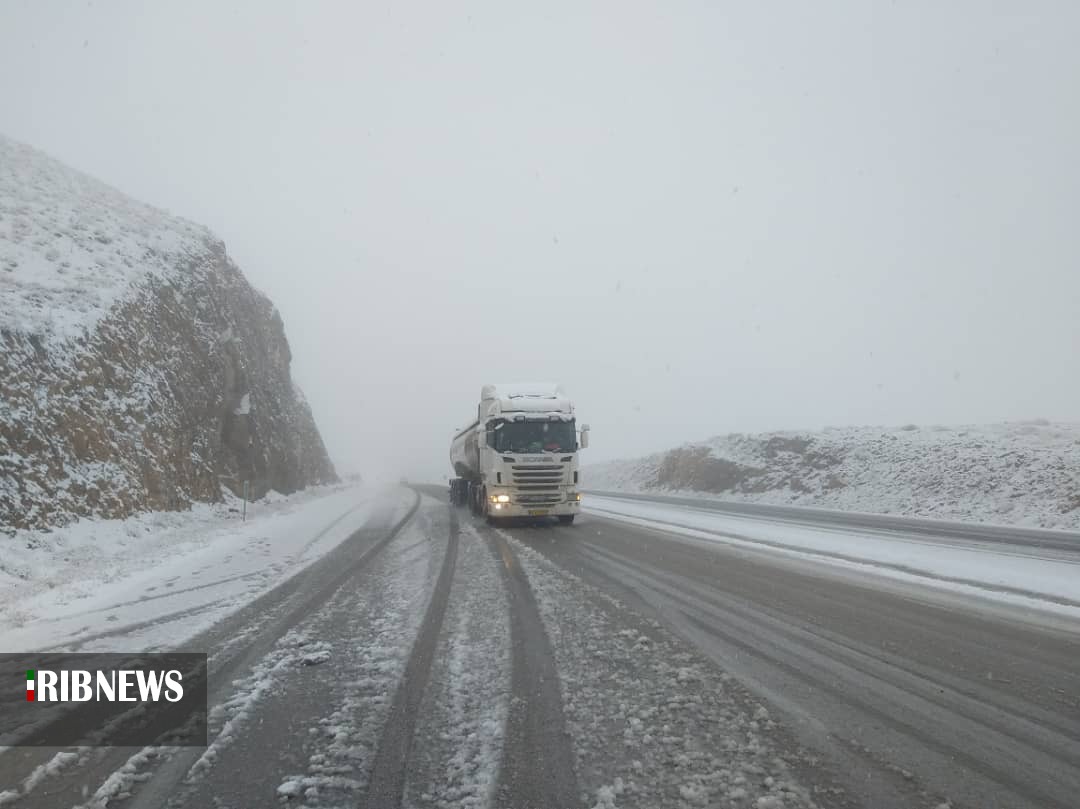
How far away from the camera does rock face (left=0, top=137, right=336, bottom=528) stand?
479 inches

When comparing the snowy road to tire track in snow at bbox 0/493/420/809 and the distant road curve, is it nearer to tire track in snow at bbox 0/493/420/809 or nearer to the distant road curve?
tire track in snow at bbox 0/493/420/809

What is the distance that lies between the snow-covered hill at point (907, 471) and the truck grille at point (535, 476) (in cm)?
1692

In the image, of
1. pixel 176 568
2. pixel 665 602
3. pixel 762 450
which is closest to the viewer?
pixel 665 602

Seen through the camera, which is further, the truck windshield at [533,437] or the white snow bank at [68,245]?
the truck windshield at [533,437]

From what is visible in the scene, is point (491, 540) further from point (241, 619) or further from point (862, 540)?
point (862, 540)

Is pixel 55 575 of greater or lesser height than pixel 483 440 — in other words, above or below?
below

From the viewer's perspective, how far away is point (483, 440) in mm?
17969

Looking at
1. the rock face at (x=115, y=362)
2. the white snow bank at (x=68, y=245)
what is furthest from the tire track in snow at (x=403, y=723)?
the white snow bank at (x=68, y=245)

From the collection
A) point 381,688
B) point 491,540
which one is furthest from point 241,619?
point 491,540

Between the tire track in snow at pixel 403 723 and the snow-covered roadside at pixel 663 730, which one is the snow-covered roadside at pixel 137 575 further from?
the snow-covered roadside at pixel 663 730

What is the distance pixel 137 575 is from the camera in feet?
30.8

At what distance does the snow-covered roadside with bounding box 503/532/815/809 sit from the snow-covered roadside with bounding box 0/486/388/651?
4190 mm

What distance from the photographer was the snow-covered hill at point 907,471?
22062 millimetres

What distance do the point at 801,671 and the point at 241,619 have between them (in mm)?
5723
